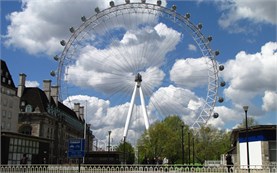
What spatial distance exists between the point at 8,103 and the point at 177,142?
118ft

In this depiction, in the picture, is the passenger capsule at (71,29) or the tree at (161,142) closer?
the passenger capsule at (71,29)

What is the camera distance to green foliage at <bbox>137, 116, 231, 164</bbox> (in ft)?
268

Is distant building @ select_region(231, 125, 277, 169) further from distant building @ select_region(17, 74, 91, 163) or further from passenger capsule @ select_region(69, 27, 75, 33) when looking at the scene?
distant building @ select_region(17, 74, 91, 163)

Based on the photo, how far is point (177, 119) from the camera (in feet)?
318

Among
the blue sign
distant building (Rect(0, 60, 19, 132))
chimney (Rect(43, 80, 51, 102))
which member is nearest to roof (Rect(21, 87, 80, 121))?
chimney (Rect(43, 80, 51, 102))

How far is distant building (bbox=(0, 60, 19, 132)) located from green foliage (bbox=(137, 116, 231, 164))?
27617 mm

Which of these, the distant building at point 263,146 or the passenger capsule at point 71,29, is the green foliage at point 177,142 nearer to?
the passenger capsule at point 71,29

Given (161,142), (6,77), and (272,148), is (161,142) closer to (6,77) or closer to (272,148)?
(6,77)

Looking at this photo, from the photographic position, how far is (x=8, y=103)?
81.4 metres

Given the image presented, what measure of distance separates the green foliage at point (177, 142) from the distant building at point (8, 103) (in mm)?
27617

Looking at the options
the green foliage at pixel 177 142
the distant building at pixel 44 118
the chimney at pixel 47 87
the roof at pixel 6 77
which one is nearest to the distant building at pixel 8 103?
the roof at pixel 6 77

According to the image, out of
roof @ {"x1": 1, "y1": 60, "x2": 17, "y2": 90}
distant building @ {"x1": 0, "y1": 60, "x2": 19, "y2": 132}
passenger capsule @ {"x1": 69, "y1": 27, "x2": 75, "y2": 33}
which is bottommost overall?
distant building @ {"x1": 0, "y1": 60, "x2": 19, "y2": 132}

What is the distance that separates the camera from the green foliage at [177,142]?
3221 inches

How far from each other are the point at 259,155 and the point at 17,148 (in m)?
37.7
